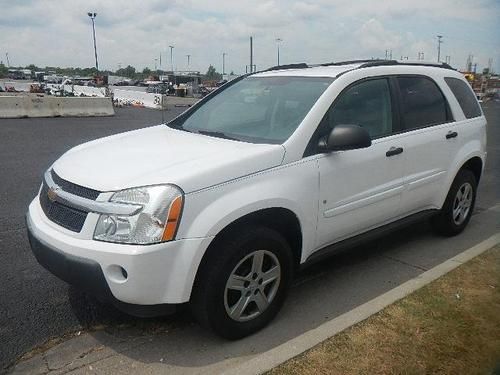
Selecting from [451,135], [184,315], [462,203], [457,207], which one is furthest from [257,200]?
[462,203]

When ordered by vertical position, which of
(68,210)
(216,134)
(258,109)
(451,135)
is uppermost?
(258,109)

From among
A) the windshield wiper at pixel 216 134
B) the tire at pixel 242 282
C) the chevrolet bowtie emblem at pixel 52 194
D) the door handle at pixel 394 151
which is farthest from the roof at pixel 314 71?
the chevrolet bowtie emblem at pixel 52 194

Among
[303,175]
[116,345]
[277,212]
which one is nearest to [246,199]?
[277,212]

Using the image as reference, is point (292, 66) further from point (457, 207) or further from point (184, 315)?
point (184, 315)

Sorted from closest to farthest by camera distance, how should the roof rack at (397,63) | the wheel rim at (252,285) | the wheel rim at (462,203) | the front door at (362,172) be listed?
the wheel rim at (252,285)
the front door at (362,172)
the roof rack at (397,63)
the wheel rim at (462,203)

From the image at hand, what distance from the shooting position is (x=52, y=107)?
17000 millimetres

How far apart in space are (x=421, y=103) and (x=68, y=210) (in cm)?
328

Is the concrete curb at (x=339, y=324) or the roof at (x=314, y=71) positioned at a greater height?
the roof at (x=314, y=71)

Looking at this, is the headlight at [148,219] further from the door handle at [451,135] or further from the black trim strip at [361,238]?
the door handle at [451,135]

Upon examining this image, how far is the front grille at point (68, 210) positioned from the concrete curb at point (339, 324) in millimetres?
1278

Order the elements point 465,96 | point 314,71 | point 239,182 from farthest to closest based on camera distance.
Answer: point 465,96 → point 314,71 → point 239,182

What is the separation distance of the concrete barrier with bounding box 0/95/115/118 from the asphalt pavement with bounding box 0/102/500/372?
447 inches

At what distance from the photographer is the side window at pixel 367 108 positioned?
3.72m

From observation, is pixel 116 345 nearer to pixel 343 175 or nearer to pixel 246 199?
pixel 246 199
